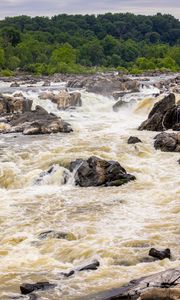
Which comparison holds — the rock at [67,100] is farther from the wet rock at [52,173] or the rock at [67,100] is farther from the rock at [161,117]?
the wet rock at [52,173]

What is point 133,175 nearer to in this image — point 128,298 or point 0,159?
point 0,159

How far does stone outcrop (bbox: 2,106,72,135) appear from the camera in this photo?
2656 centimetres

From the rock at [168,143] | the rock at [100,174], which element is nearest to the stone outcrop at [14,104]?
the rock at [168,143]

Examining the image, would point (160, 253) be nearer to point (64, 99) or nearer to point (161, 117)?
point (161, 117)

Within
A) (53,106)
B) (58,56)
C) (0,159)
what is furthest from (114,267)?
(58,56)

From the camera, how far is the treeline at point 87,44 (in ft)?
278

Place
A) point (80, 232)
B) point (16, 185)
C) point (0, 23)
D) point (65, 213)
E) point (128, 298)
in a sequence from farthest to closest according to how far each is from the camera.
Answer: point (0, 23), point (16, 185), point (65, 213), point (80, 232), point (128, 298)

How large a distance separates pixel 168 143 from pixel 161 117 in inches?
197

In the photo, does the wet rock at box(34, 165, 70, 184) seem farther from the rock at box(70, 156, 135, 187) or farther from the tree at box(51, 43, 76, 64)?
the tree at box(51, 43, 76, 64)

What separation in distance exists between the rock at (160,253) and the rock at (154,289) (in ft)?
6.43

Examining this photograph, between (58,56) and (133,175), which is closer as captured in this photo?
(133,175)

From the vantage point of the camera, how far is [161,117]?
2703cm

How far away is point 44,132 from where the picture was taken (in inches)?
1044

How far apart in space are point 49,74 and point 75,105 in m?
37.9
